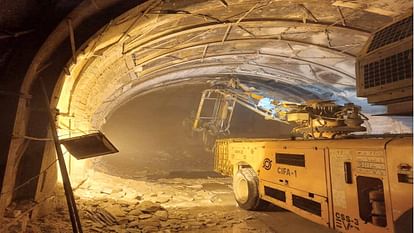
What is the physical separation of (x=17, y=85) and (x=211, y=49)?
6.00 m

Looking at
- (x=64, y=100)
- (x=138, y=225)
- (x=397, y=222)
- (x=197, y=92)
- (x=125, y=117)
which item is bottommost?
(x=138, y=225)

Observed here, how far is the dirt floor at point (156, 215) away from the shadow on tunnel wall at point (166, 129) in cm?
832

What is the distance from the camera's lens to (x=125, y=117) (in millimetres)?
17812

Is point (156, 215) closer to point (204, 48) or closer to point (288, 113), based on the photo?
point (288, 113)

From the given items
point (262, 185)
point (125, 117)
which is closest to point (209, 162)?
point (125, 117)

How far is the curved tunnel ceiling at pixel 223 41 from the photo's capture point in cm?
516

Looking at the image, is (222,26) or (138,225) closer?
(138,225)

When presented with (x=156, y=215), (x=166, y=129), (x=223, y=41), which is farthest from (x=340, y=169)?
(x=166, y=129)

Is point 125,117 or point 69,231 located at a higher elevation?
point 125,117

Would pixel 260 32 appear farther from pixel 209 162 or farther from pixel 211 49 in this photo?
pixel 209 162

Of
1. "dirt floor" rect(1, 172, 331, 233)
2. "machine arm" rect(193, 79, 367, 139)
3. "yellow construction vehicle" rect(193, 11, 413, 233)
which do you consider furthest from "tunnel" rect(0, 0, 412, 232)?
"machine arm" rect(193, 79, 367, 139)

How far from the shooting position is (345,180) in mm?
3820

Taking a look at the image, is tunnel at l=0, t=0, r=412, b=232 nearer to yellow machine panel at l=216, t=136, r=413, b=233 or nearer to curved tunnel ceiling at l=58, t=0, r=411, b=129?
curved tunnel ceiling at l=58, t=0, r=411, b=129

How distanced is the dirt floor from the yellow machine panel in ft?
2.32
